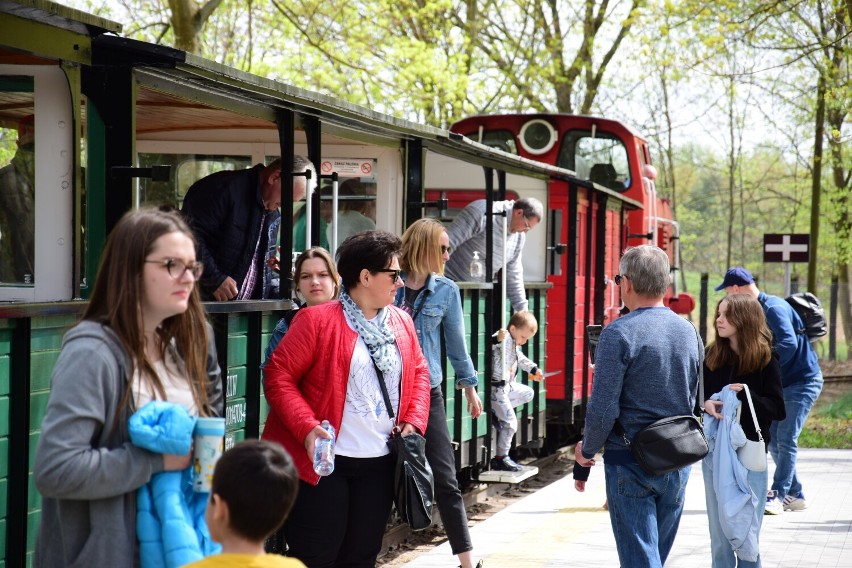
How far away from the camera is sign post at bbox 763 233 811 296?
18609 mm

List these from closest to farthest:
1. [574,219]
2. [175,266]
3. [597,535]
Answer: [175,266], [597,535], [574,219]

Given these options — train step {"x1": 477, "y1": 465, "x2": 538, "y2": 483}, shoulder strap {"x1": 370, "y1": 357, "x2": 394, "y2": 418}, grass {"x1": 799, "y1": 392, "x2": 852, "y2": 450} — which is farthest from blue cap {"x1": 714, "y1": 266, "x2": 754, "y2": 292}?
grass {"x1": 799, "y1": 392, "x2": 852, "y2": 450}

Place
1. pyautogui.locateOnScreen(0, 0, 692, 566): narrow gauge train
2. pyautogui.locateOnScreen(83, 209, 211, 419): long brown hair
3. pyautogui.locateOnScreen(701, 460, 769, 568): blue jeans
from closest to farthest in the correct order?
pyautogui.locateOnScreen(83, 209, 211, 419): long brown hair
pyautogui.locateOnScreen(0, 0, 692, 566): narrow gauge train
pyautogui.locateOnScreen(701, 460, 769, 568): blue jeans

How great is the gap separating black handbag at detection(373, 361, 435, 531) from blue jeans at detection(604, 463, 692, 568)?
825mm

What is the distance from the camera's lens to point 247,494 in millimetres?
2771

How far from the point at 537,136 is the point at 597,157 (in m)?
0.99

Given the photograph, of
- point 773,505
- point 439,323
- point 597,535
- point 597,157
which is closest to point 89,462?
point 439,323

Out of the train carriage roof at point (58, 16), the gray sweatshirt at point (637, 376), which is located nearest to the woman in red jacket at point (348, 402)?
the gray sweatshirt at point (637, 376)

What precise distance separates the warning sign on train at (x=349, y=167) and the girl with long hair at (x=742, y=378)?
2555 millimetres

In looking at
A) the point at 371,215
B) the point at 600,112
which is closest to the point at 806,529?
the point at 371,215

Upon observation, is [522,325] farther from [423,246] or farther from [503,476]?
[423,246]

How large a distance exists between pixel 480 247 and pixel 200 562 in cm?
704

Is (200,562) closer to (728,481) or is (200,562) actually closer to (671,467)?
(671,467)

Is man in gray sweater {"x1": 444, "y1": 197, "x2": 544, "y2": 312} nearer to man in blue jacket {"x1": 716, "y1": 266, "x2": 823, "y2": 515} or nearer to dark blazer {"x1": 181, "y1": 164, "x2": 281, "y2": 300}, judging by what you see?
man in blue jacket {"x1": 716, "y1": 266, "x2": 823, "y2": 515}
